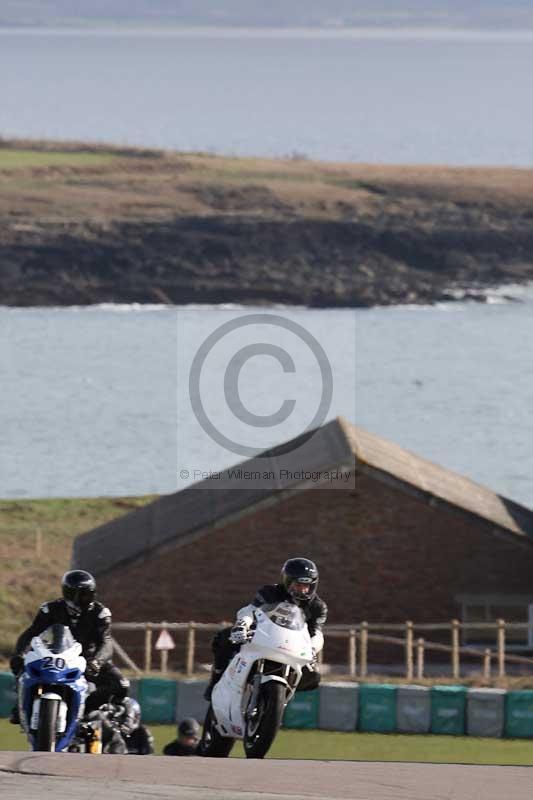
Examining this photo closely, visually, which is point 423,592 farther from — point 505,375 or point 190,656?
point 505,375

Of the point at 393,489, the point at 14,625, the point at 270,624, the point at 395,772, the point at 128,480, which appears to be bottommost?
the point at 395,772

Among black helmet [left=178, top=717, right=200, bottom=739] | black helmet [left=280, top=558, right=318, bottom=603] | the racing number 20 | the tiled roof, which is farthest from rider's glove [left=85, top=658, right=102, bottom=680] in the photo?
the tiled roof

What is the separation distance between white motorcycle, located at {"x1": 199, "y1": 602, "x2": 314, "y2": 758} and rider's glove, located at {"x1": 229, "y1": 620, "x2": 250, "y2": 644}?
0.22 ft

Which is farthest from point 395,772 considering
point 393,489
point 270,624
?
point 393,489

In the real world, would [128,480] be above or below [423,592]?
above

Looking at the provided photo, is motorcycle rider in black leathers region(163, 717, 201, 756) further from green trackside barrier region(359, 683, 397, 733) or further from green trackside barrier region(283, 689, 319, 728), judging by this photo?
green trackside barrier region(359, 683, 397, 733)

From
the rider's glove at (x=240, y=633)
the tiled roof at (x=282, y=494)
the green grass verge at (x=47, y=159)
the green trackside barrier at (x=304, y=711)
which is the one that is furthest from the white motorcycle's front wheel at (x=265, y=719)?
the green grass verge at (x=47, y=159)

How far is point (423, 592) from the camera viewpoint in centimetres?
3603

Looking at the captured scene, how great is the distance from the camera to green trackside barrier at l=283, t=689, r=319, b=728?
83.2 ft

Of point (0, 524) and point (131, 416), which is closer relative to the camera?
point (0, 524)

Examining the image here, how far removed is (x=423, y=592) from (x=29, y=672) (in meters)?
23.0

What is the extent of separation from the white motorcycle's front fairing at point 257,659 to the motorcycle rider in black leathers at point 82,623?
1096mm

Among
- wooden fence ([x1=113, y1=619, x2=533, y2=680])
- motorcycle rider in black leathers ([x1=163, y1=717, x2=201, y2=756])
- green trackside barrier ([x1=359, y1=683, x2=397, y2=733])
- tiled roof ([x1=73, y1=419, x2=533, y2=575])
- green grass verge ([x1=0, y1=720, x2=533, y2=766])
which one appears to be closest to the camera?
motorcycle rider in black leathers ([x1=163, y1=717, x2=201, y2=756])

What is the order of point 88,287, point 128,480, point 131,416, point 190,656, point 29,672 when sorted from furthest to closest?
point 88,287 → point 131,416 → point 128,480 → point 190,656 → point 29,672
